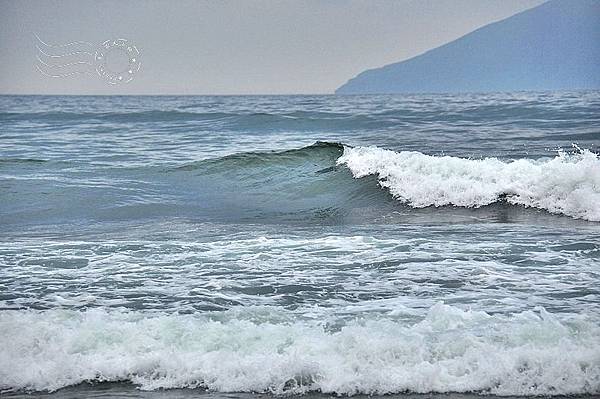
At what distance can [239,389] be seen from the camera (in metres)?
3.96

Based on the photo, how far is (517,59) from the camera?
59031 mm

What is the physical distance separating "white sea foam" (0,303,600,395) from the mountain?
37.5 m

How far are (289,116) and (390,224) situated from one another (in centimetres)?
1936

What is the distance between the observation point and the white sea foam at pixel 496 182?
400 inches

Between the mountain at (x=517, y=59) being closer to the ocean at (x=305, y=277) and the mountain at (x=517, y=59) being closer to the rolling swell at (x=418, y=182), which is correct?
the rolling swell at (x=418, y=182)

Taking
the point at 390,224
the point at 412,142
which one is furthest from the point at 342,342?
the point at 412,142

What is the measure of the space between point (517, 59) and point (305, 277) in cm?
5673

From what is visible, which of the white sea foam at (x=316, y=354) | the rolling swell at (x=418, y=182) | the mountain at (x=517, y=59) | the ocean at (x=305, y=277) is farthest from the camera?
the mountain at (x=517, y=59)

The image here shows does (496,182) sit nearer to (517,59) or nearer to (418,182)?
(418,182)

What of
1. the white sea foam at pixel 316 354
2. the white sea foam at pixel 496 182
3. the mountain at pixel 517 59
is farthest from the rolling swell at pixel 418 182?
the mountain at pixel 517 59

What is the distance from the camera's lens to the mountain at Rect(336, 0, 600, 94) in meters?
46.4

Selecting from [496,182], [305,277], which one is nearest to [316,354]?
[305,277]

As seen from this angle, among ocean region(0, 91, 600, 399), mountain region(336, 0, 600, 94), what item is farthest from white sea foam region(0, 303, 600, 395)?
mountain region(336, 0, 600, 94)

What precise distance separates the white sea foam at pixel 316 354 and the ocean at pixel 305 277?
0.5 inches
